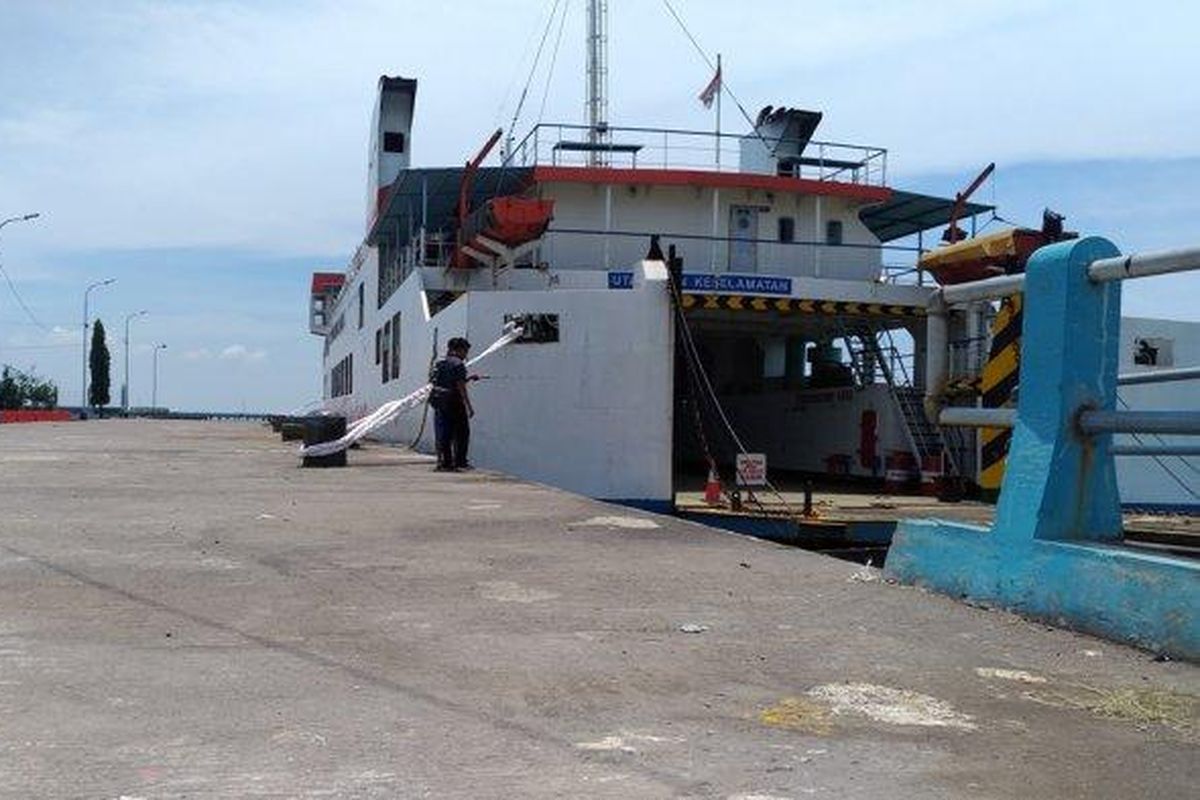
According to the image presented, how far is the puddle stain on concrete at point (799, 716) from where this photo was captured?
3.65m

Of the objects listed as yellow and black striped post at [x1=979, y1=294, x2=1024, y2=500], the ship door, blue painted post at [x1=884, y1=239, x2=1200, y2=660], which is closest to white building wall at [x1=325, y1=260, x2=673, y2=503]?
the ship door

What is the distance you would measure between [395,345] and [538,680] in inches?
768

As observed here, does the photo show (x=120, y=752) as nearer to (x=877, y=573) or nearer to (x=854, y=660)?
(x=854, y=660)

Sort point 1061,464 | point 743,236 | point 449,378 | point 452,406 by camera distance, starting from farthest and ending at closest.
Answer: point 743,236 < point 452,406 < point 449,378 < point 1061,464

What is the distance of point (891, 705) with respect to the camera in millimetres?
3924

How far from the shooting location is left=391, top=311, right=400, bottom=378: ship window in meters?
22.6

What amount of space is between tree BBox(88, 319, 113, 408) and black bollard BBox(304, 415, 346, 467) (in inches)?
3467

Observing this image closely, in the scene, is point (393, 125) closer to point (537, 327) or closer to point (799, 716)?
point (537, 327)

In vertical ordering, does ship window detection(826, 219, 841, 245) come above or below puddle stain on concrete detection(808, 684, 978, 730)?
above

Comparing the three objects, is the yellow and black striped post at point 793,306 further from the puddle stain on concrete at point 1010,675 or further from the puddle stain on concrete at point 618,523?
the puddle stain on concrete at point 1010,675

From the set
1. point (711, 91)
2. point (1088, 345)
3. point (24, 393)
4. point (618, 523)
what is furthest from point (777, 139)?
point (24, 393)

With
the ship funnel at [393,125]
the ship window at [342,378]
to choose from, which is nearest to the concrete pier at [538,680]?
the ship funnel at [393,125]

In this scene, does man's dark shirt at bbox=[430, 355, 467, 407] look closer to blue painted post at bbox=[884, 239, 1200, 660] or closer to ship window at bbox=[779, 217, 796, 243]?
ship window at bbox=[779, 217, 796, 243]

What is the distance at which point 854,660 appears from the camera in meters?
4.55
